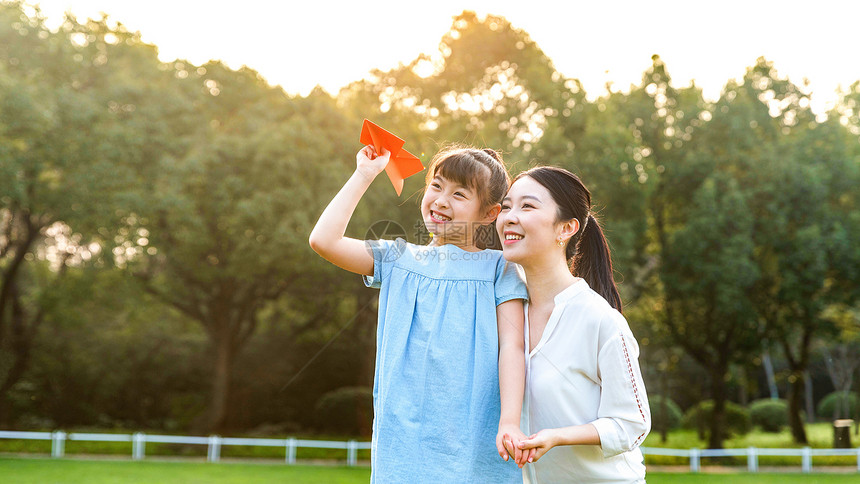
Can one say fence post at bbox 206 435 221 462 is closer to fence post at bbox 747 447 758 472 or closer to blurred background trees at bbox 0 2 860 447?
blurred background trees at bbox 0 2 860 447

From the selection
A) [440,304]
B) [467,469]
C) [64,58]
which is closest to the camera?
[467,469]

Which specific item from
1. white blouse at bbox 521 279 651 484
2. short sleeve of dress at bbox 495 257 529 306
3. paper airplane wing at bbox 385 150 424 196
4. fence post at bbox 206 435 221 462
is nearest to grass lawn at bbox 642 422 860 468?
fence post at bbox 206 435 221 462

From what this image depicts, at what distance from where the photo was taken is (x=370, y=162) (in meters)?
2.25

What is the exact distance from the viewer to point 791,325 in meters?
15.8

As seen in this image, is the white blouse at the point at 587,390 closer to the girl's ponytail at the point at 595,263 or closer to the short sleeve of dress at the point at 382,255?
the girl's ponytail at the point at 595,263

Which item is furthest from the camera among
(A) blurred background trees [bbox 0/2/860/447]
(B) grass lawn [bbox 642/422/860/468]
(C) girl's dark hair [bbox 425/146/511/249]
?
(B) grass lawn [bbox 642/422/860/468]

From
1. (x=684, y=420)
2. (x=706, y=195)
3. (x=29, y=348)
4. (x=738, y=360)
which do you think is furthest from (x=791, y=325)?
(x=29, y=348)

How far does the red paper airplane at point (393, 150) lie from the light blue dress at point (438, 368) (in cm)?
26

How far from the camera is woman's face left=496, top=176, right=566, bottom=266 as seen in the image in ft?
7.14

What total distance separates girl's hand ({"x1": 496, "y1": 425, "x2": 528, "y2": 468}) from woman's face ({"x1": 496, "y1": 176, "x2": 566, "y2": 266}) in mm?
516

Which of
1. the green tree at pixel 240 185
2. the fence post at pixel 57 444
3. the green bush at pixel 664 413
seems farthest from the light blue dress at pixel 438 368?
the green bush at pixel 664 413

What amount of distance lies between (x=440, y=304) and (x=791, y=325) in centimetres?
1588

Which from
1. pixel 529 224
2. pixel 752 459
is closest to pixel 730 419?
pixel 752 459

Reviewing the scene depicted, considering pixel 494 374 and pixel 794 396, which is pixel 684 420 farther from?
pixel 494 374
